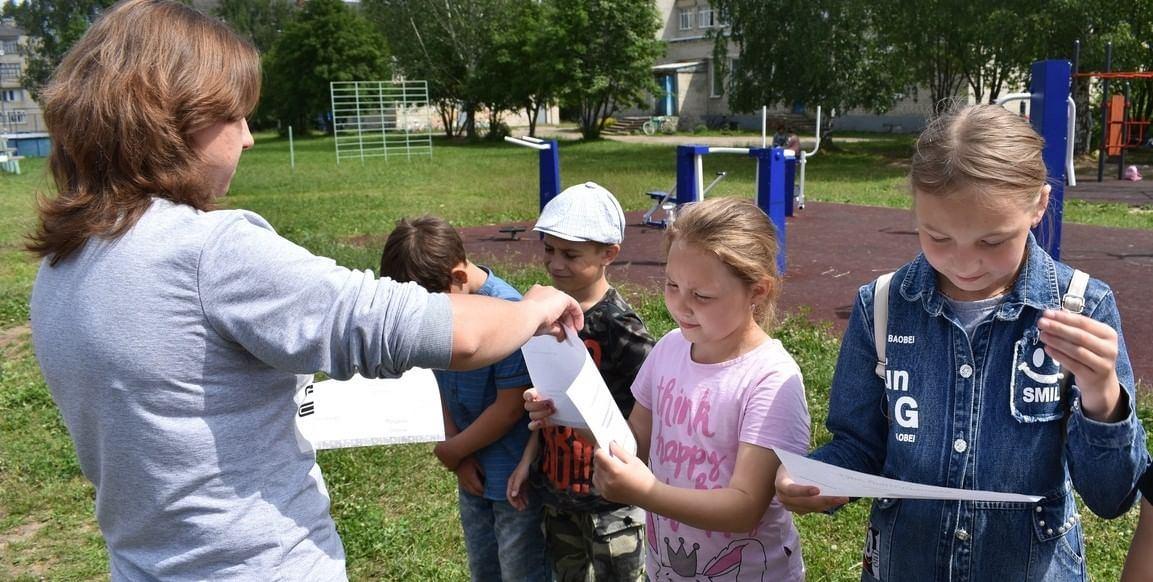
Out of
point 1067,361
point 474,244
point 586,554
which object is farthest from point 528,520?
point 474,244

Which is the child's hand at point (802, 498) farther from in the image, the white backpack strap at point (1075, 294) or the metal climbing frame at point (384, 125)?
the metal climbing frame at point (384, 125)

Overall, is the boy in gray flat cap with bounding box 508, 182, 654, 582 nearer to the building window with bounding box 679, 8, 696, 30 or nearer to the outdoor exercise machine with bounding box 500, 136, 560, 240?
the outdoor exercise machine with bounding box 500, 136, 560, 240

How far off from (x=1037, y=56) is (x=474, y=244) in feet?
45.3

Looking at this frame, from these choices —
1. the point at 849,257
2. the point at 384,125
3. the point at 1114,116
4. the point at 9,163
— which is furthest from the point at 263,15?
the point at 849,257

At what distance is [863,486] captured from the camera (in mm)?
1521

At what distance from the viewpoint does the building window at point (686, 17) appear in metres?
50.6

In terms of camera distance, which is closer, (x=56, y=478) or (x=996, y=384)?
(x=996, y=384)

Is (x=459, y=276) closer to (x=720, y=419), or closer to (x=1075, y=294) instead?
(x=720, y=419)

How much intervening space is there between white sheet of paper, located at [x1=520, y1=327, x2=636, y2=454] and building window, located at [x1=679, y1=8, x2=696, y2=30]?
51.0 m

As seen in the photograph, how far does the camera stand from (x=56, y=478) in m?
4.39

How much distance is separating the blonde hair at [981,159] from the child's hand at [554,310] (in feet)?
2.26

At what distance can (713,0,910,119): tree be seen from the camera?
24781 mm

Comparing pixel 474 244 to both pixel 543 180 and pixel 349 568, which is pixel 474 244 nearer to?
pixel 543 180

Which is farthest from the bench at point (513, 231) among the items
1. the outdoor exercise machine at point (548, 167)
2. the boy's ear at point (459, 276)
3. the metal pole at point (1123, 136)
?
the metal pole at point (1123, 136)
